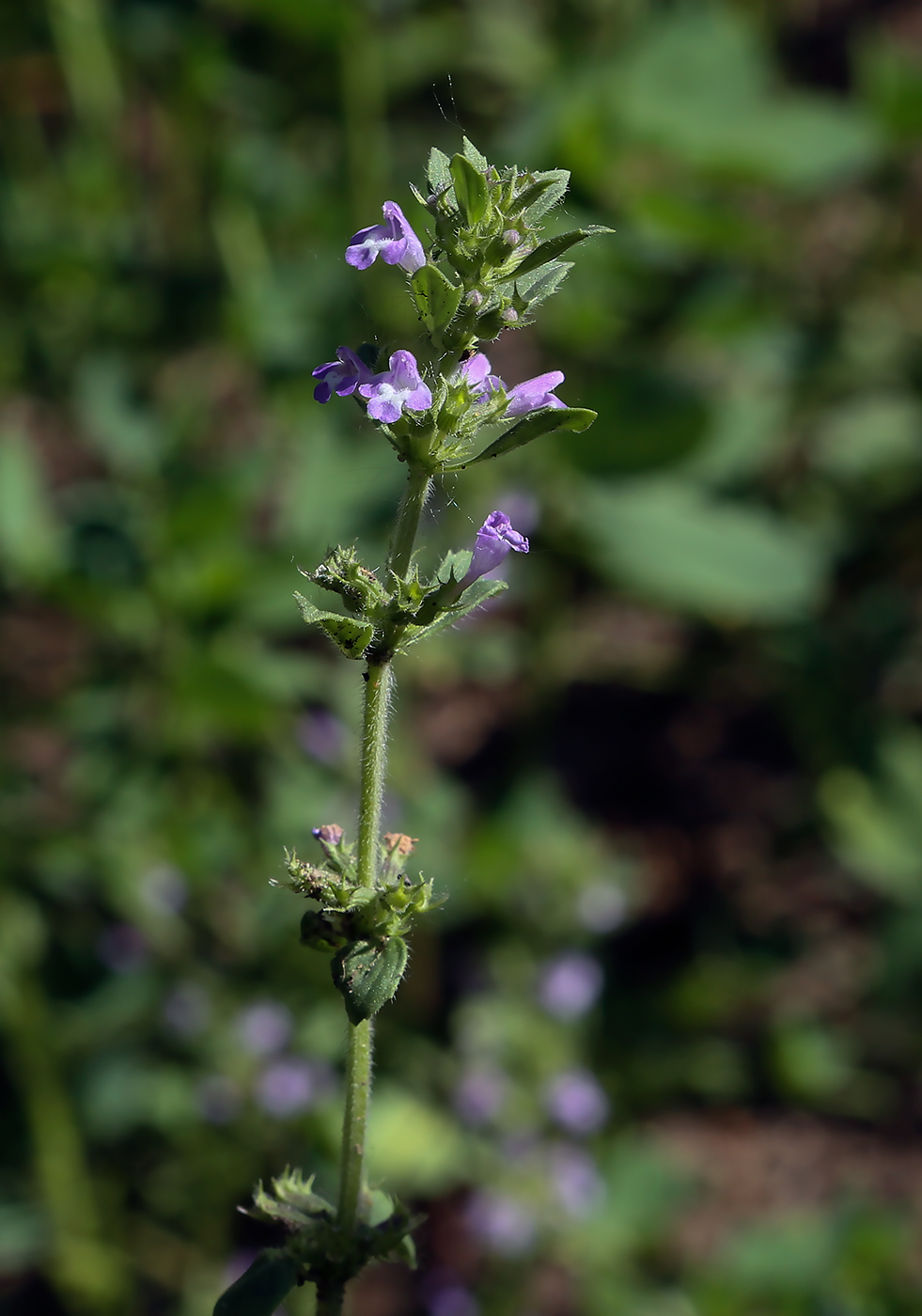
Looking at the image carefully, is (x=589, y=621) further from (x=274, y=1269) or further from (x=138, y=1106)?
(x=274, y=1269)

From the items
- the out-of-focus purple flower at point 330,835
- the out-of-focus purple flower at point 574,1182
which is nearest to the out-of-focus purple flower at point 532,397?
the out-of-focus purple flower at point 330,835

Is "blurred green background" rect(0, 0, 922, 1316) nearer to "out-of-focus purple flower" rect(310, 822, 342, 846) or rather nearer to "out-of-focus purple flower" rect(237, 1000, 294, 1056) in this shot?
"out-of-focus purple flower" rect(237, 1000, 294, 1056)

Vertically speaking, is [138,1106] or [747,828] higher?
[747,828]

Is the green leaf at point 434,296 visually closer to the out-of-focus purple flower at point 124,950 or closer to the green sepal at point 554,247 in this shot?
the green sepal at point 554,247

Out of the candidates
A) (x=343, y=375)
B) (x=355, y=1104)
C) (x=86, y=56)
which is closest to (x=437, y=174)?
(x=343, y=375)

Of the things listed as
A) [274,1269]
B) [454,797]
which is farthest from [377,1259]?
[454,797]
